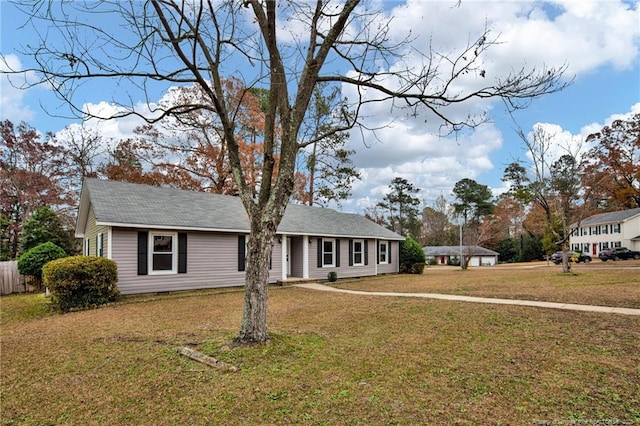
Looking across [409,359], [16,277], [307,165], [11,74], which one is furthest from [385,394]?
[307,165]

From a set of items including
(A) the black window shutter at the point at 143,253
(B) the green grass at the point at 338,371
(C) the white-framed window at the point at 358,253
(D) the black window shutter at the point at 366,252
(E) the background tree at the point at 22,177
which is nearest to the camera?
(B) the green grass at the point at 338,371

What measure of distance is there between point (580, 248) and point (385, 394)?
192 feet

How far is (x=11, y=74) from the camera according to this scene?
5.05 m

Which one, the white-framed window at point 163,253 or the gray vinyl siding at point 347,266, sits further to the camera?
the gray vinyl siding at point 347,266

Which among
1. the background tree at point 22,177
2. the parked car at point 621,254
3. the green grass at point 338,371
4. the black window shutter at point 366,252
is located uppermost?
the background tree at point 22,177

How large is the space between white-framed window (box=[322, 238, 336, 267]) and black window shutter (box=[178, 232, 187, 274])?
24.0ft

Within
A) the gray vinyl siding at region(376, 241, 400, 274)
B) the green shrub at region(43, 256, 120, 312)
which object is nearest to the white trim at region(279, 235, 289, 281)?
the green shrub at region(43, 256, 120, 312)

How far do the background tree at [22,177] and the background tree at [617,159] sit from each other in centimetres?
Result: 4085

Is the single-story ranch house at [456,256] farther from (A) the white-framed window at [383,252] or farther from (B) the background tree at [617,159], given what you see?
(A) the white-framed window at [383,252]

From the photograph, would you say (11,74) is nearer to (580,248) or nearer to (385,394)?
(385,394)

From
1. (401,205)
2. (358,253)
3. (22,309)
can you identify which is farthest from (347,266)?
(401,205)

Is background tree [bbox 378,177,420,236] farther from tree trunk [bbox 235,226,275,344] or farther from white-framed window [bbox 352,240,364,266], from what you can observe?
tree trunk [bbox 235,226,275,344]

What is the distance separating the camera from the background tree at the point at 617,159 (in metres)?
32.2

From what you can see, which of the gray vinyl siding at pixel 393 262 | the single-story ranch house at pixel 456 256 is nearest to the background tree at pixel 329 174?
the gray vinyl siding at pixel 393 262
